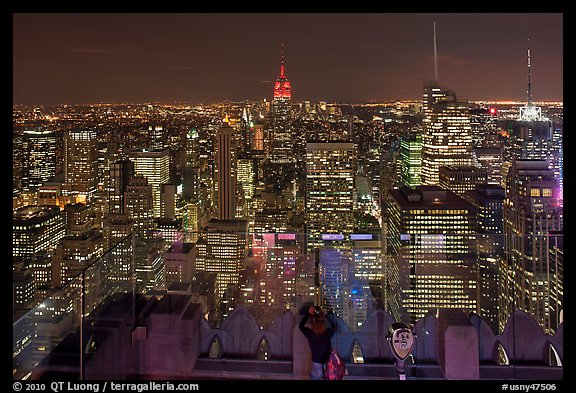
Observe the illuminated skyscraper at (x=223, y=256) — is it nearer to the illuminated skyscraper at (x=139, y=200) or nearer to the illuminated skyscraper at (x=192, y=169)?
the illuminated skyscraper at (x=139, y=200)

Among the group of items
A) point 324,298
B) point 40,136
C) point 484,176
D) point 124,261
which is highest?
point 40,136

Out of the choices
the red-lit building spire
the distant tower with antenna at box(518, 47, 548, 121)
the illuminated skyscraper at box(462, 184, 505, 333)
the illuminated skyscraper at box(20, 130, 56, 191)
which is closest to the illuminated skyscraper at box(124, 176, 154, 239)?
the illuminated skyscraper at box(20, 130, 56, 191)

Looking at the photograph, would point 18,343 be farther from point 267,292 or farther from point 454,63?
point 454,63

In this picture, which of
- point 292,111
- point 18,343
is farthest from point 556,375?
point 292,111

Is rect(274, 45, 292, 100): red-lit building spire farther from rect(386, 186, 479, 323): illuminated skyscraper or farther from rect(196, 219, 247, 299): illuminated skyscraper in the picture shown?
rect(386, 186, 479, 323): illuminated skyscraper

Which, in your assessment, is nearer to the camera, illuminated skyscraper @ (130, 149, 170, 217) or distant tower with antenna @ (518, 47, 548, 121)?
distant tower with antenna @ (518, 47, 548, 121)

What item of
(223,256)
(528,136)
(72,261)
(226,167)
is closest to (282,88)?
(226,167)
